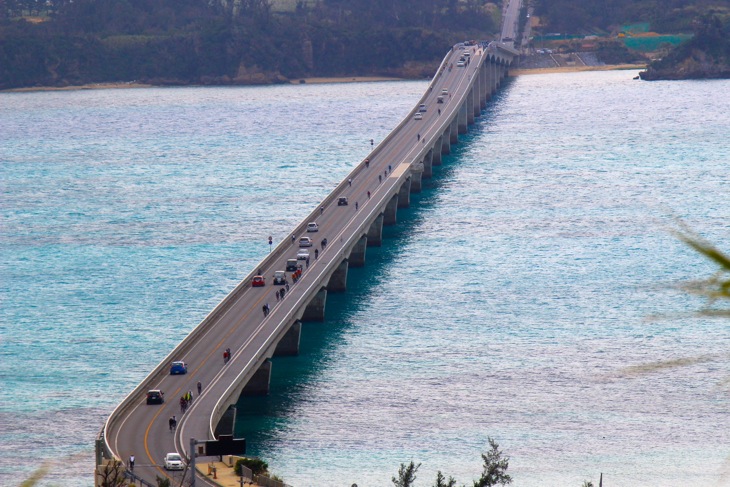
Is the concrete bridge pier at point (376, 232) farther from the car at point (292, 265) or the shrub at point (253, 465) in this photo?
the shrub at point (253, 465)

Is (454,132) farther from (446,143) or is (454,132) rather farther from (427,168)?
(427,168)

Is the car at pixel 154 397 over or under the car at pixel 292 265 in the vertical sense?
over

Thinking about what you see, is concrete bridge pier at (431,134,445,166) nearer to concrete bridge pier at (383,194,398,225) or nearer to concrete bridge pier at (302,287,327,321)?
concrete bridge pier at (383,194,398,225)

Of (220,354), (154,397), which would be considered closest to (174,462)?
(154,397)

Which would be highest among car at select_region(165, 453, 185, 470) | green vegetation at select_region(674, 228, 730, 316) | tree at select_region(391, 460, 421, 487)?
green vegetation at select_region(674, 228, 730, 316)

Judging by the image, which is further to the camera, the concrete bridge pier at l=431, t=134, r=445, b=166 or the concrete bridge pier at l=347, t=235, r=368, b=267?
the concrete bridge pier at l=431, t=134, r=445, b=166

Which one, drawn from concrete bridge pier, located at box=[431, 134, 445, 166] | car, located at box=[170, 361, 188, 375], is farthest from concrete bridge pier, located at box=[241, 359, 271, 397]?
concrete bridge pier, located at box=[431, 134, 445, 166]

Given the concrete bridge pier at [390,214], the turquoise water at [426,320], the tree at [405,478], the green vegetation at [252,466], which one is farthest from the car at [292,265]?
the green vegetation at [252,466]
